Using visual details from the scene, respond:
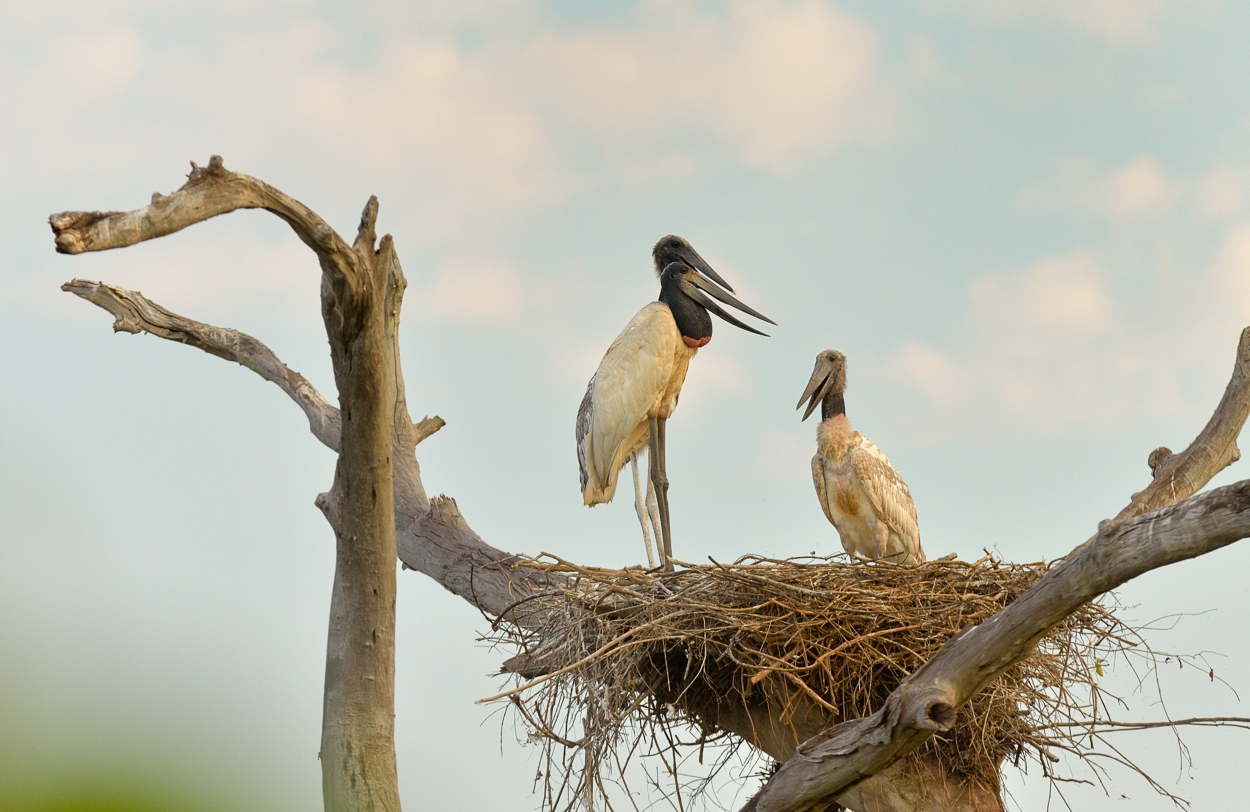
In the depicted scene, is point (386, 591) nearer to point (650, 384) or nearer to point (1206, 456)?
point (650, 384)

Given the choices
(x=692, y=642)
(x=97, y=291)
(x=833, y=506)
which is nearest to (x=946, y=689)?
(x=692, y=642)

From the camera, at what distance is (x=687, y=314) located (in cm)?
658

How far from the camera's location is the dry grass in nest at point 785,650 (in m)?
4.36

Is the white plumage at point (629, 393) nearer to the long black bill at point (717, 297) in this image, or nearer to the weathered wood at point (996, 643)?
the long black bill at point (717, 297)

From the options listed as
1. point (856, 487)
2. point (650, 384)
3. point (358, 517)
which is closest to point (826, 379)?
point (856, 487)

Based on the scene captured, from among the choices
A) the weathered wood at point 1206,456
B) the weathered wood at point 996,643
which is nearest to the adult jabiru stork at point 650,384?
the weathered wood at point 1206,456

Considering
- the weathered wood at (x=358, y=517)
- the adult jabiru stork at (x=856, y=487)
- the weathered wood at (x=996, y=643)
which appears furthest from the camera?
the adult jabiru stork at (x=856, y=487)

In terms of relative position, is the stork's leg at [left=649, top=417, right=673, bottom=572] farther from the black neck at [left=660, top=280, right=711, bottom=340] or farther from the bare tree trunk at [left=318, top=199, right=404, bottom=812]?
the bare tree trunk at [left=318, top=199, right=404, bottom=812]

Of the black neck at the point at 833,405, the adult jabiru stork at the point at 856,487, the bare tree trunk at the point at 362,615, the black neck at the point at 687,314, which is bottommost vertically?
the bare tree trunk at the point at 362,615

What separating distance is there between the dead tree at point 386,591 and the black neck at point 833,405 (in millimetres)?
1904

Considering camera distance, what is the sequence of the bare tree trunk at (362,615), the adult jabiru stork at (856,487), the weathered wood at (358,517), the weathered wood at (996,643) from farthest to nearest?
the adult jabiru stork at (856,487), the bare tree trunk at (362,615), the weathered wood at (358,517), the weathered wood at (996,643)

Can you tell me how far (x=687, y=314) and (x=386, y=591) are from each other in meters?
3.16

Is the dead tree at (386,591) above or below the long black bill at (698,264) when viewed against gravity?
below

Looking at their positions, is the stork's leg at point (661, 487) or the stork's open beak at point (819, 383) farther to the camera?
the stork's open beak at point (819, 383)
